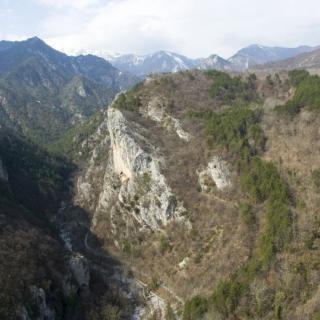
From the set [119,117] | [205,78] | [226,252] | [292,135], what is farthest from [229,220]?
[205,78]

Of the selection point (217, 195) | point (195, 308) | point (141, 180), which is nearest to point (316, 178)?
point (217, 195)

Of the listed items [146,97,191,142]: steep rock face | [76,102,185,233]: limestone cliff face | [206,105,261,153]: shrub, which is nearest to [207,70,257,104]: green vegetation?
[206,105,261,153]: shrub

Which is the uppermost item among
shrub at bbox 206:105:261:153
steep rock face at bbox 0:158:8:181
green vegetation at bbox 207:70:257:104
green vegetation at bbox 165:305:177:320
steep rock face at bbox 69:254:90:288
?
green vegetation at bbox 207:70:257:104

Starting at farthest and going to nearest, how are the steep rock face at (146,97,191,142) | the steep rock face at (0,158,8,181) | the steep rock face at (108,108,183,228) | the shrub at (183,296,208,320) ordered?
the steep rock face at (0,158,8,181) < the steep rock face at (146,97,191,142) < the steep rock face at (108,108,183,228) < the shrub at (183,296,208,320)

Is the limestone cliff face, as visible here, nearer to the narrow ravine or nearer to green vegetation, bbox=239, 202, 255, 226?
the narrow ravine

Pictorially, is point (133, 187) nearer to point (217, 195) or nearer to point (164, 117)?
point (217, 195)

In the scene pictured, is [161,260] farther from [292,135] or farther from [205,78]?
[205,78]

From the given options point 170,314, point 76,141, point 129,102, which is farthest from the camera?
point 76,141
